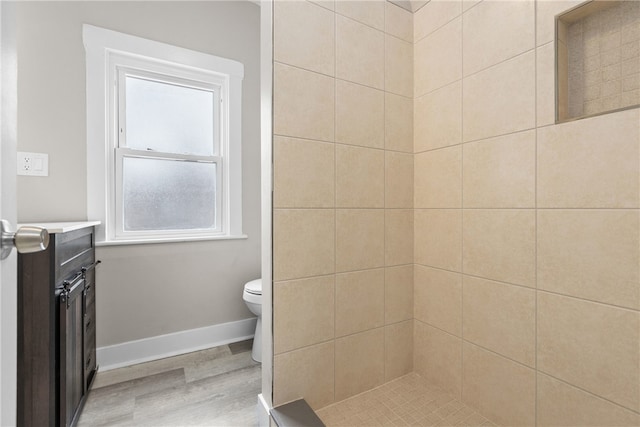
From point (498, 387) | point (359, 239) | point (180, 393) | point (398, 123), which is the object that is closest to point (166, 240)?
point (180, 393)

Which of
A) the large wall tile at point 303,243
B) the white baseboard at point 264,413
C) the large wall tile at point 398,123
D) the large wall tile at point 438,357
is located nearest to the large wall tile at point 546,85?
the large wall tile at point 398,123

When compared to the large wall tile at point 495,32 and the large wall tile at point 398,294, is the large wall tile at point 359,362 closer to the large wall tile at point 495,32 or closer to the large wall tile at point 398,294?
the large wall tile at point 398,294

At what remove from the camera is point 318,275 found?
123 centimetres

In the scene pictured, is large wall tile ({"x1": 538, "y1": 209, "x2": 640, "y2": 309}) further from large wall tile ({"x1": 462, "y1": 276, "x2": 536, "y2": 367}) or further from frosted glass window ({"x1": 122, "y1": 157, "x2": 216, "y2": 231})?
frosted glass window ({"x1": 122, "y1": 157, "x2": 216, "y2": 231})

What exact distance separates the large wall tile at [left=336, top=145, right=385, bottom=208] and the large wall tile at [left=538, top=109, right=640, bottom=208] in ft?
1.91

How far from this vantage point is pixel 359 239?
1.32 m

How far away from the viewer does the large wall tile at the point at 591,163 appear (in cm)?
83

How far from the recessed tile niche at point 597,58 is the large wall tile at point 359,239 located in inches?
28.8

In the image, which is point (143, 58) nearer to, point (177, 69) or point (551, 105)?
point (177, 69)

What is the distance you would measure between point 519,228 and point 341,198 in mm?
650

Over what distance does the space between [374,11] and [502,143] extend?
803 millimetres

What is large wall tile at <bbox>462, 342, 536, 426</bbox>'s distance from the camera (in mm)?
1059

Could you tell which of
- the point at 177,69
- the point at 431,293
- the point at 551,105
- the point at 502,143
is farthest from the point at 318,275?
the point at 177,69

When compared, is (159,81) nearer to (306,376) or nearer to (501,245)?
(306,376)
